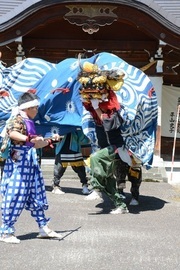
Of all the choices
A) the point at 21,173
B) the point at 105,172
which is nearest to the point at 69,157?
the point at 105,172

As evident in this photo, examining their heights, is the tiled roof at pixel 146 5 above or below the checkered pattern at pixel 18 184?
above

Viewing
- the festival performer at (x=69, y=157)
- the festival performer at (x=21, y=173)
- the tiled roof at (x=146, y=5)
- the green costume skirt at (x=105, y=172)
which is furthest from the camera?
the tiled roof at (x=146, y=5)

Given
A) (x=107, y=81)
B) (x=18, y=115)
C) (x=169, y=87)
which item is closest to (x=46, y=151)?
(x=169, y=87)

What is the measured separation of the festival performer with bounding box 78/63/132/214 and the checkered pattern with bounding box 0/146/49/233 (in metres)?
1.51

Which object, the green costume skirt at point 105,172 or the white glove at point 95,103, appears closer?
the white glove at point 95,103

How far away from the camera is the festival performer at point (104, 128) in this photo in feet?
22.6

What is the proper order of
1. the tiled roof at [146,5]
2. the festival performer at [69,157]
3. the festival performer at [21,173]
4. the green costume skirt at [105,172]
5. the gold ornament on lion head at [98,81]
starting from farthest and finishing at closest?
the tiled roof at [146,5]
the festival performer at [69,157]
the green costume skirt at [105,172]
the gold ornament on lion head at [98,81]
the festival performer at [21,173]

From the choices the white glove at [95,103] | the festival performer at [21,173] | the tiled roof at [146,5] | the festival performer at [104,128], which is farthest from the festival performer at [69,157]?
the tiled roof at [146,5]

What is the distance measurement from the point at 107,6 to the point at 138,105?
4910 mm

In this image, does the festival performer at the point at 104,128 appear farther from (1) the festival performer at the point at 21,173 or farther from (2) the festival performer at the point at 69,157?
(2) the festival performer at the point at 69,157

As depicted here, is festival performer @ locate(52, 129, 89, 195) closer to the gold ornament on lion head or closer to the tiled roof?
the gold ornament on lion head

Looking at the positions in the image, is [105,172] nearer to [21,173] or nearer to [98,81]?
[98,81]

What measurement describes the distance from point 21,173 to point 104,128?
179 centimetres

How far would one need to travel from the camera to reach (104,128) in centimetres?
703
